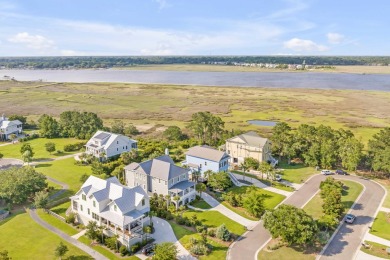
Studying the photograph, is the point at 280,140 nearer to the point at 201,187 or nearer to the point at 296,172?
the point at 296,172

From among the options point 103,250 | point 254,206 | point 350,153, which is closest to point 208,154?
point 254,206

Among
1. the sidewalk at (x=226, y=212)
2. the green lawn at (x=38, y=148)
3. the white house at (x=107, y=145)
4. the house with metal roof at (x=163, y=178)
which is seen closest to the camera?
the sidewalk at (x=226, y=212)

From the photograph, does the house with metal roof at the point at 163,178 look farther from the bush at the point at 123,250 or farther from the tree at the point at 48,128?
the tree at the point at 48,128

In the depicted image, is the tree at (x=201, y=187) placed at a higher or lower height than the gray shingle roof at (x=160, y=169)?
lower

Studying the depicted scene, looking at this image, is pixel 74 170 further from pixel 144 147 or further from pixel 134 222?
pixel 134 222

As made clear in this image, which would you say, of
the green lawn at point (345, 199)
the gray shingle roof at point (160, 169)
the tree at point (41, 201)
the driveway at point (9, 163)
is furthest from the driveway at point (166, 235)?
the driveway at point (9, 163)

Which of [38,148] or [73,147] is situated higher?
[73,147]

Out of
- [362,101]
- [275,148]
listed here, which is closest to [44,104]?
[275,148]
